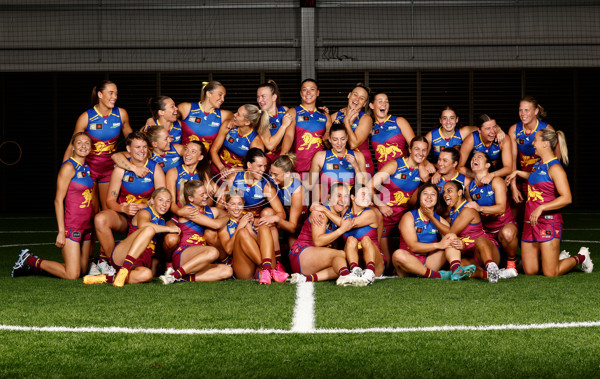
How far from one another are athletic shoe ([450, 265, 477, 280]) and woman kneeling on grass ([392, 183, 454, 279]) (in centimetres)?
11

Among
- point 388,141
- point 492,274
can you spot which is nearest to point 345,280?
point 492,274

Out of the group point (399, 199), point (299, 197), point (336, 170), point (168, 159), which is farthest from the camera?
point (399, 199)

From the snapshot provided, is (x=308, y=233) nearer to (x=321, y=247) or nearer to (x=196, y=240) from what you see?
(x=321, y=247)

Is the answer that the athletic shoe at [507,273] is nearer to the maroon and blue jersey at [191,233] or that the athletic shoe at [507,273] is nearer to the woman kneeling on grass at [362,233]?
the woman kneeling on grass at [362,233]

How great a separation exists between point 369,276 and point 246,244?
110 centimetres

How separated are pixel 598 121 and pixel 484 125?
365 inches

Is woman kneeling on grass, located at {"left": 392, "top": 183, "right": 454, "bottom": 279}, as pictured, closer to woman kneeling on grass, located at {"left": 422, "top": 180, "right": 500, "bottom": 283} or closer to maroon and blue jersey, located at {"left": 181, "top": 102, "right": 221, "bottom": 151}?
woman kneeling on grass, located at {"left": 422, "top": 180, "right": 500, "bottom": 283}

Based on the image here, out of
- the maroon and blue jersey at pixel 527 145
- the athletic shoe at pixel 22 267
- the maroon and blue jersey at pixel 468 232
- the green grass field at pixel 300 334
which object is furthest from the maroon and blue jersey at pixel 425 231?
the athletic shoe at pixel 22 267

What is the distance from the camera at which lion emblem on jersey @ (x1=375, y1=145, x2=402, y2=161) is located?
22.5 feet

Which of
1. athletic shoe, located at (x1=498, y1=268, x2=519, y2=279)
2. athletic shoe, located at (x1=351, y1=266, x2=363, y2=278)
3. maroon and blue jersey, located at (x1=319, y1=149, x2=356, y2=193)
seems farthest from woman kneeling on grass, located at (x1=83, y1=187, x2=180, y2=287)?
athletic shoe, located at (x1=498, y1=268, x2=519, y2=279)

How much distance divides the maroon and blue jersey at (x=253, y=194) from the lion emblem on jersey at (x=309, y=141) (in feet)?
2.71

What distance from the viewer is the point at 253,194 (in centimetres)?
612

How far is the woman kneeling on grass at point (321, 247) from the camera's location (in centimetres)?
562

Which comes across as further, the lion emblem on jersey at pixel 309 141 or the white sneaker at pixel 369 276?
the lion emblem on jersey at pixel 309 141
